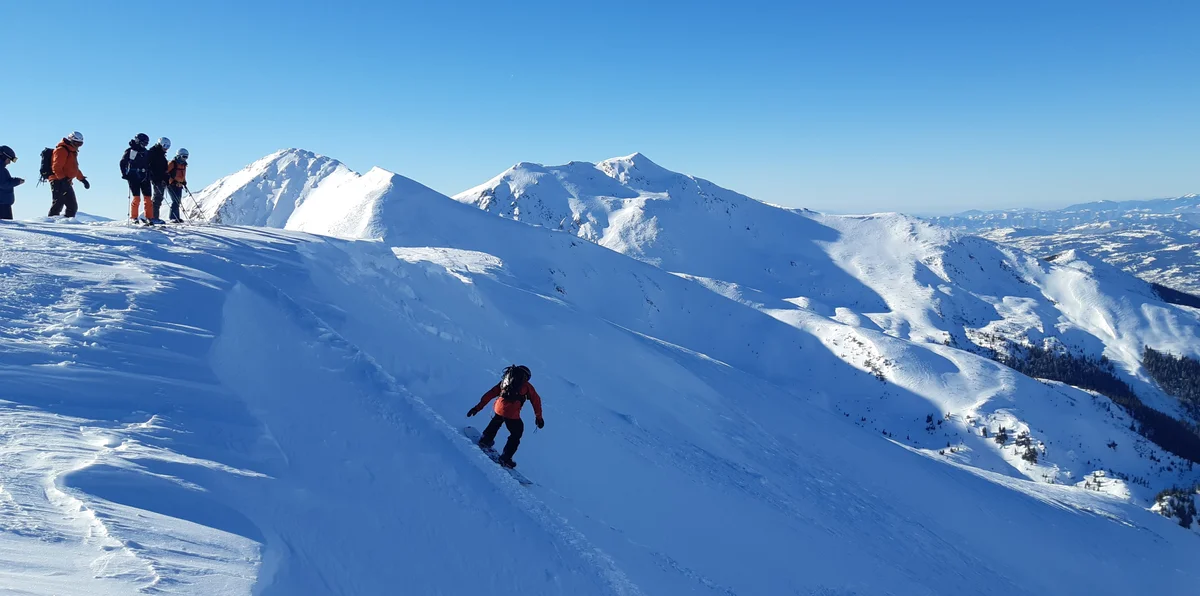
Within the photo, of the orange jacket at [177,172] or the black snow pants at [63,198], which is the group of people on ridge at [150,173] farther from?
the black snow pants at [63,198]

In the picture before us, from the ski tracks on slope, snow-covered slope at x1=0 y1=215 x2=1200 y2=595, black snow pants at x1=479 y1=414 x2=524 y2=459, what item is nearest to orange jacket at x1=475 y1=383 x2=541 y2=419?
black snow pants at x1=479 y1=414 x2=524 y2=459

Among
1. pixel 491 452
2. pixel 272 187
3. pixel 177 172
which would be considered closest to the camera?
pixel 491 452

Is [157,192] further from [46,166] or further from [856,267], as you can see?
[856,267]

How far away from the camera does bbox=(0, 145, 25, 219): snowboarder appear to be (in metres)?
18.3

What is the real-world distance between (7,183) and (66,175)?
146cm

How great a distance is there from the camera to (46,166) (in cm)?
1950

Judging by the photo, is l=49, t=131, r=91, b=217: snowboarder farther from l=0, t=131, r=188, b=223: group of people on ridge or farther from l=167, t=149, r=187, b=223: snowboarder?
l=167, t=149, r=187, b=223: snowboarder

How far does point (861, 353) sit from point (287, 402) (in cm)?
9907

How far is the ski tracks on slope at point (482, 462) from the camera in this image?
35.0 feet

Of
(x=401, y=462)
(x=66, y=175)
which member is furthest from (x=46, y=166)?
(x=401, y=462)

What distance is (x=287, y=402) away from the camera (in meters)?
11.7

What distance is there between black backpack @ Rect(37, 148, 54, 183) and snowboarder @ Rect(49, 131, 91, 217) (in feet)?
0.36

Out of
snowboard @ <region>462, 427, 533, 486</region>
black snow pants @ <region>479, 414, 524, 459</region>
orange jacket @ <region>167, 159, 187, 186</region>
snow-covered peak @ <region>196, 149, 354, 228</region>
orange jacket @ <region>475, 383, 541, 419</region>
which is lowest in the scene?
snowboard @ <region>462, 427, 533, 486</region>

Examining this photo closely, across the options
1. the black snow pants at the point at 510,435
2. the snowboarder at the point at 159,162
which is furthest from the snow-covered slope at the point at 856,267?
the black snow pants at the point at 510,435
